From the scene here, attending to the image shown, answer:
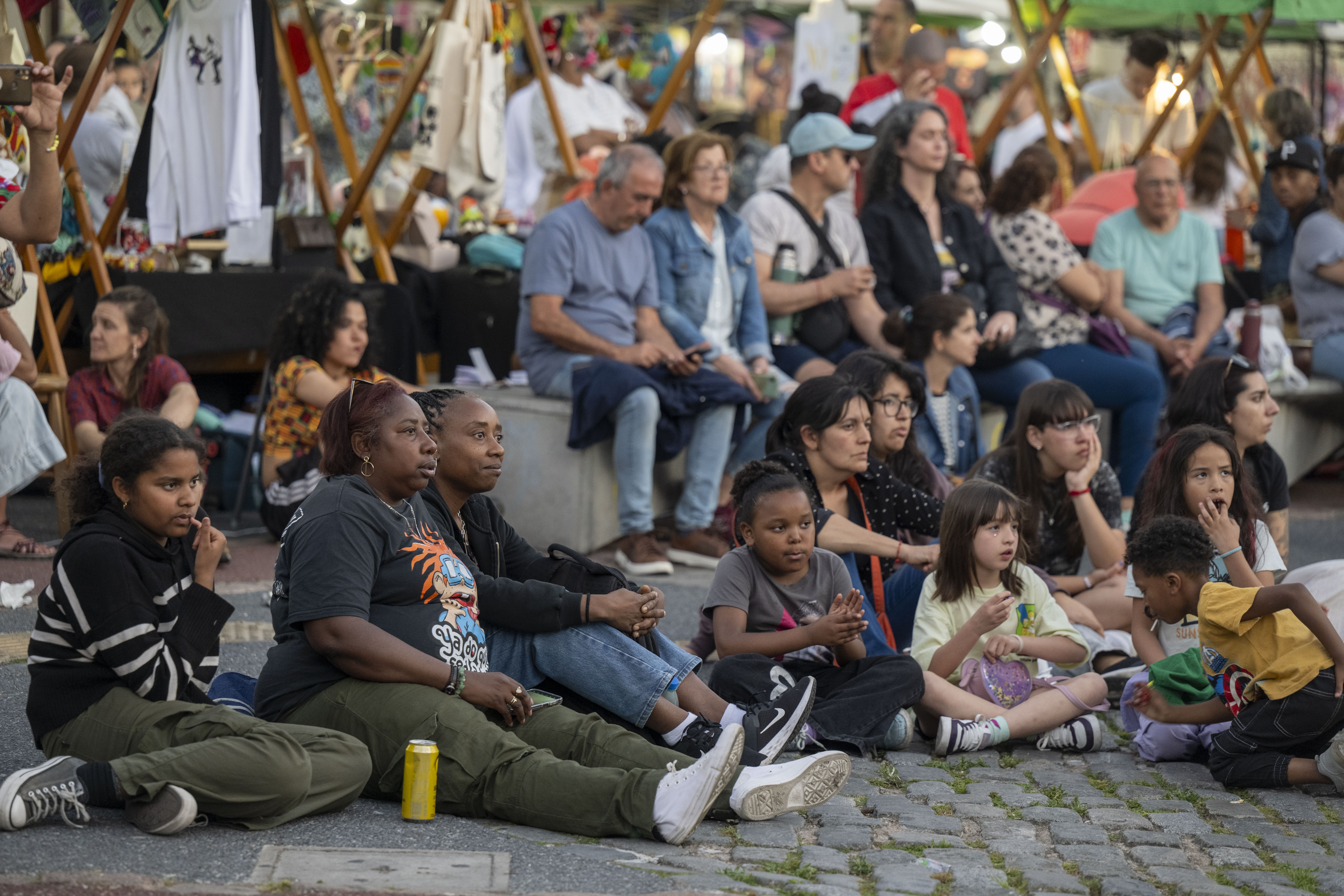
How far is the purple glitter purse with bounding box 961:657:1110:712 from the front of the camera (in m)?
4.78

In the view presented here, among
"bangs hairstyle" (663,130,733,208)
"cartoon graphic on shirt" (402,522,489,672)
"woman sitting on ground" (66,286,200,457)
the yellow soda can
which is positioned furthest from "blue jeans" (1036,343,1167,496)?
the yellow soda can

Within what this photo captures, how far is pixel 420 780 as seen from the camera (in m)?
3.51

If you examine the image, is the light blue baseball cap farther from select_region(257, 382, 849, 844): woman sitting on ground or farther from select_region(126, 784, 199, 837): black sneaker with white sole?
select_region(126, 784, 199, 837): black sneaker with white sole

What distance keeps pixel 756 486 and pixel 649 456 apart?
7.49 feet

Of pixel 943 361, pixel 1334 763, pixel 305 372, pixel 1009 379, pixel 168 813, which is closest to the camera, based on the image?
pixel 168 813

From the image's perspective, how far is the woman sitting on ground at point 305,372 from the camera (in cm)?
677

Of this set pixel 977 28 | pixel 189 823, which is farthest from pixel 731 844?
pixel 977 28

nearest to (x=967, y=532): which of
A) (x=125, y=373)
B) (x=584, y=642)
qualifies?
(x=584, y=642)

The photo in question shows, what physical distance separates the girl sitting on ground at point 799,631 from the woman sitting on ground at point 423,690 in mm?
722

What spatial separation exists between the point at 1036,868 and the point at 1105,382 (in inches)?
195

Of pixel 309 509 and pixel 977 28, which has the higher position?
pixel 977 28

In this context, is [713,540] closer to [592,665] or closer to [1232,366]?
[1232,366]

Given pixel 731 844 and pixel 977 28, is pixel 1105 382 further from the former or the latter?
pixel 977 28

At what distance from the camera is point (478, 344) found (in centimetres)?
883
